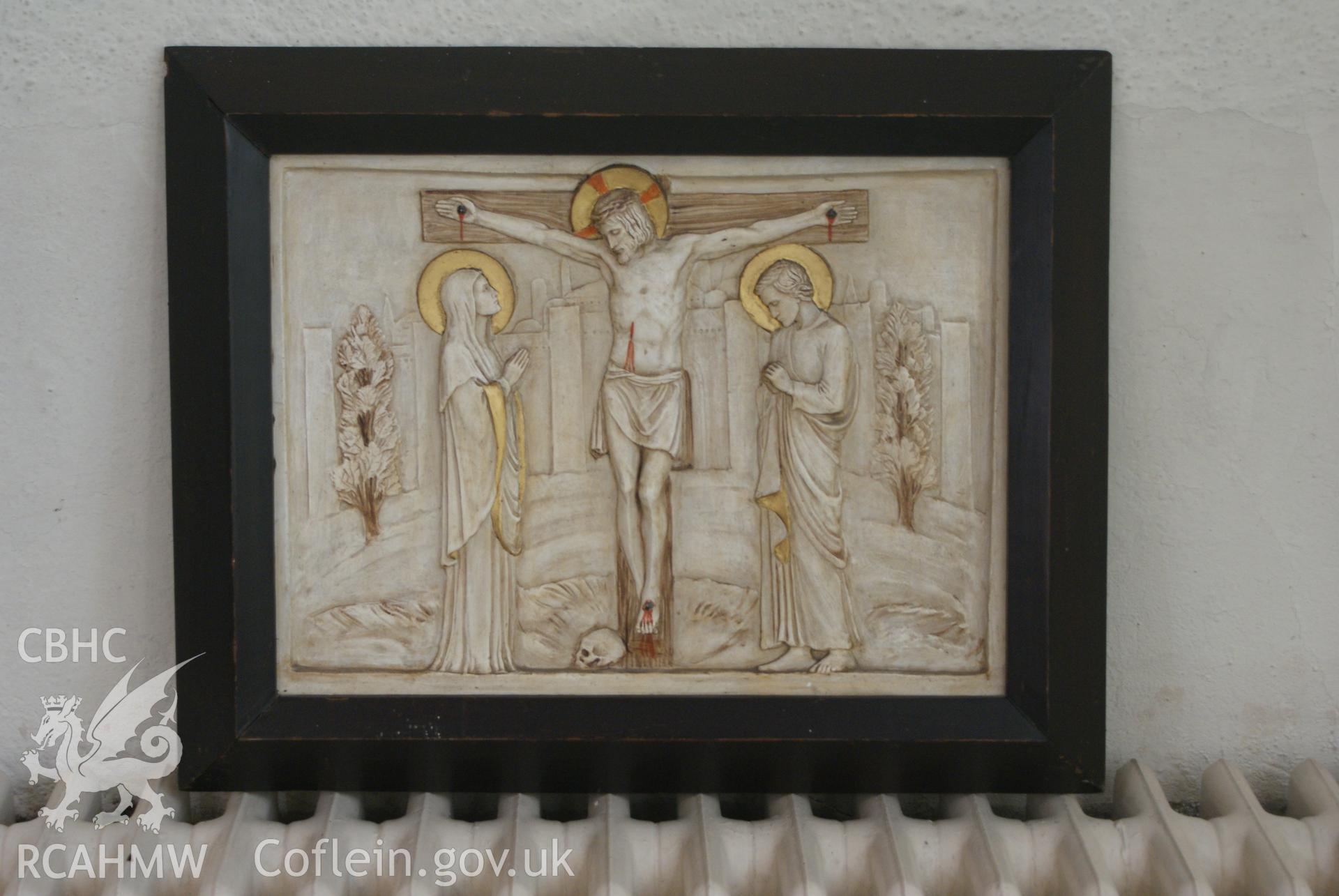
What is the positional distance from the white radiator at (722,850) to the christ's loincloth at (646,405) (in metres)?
0.46

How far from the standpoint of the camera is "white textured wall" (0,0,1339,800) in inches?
47.1

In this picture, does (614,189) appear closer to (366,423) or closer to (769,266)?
(769,266)

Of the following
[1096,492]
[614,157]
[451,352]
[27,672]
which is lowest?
[27,672]

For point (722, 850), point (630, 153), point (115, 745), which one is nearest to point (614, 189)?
point (630, 153)

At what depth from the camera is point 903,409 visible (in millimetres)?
1215

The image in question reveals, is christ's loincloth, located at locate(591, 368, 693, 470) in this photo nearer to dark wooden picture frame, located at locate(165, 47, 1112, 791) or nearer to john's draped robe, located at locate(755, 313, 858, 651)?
john's draped robe, located at locate(755, 313, 858, 651)

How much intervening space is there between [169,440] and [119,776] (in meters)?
0.44

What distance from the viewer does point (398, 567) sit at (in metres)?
1.24

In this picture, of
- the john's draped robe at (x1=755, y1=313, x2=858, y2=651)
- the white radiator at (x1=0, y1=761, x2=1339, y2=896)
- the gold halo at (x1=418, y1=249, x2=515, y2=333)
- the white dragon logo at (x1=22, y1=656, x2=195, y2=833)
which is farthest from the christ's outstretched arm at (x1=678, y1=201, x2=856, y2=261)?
the white dragon logo at (x1=22, y1=656, x2=195, y2=833)

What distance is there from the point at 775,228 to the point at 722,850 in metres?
0.76

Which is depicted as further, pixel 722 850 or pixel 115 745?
pixel 115 745

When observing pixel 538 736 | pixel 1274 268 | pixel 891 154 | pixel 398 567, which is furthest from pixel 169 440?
pixel 1274 268

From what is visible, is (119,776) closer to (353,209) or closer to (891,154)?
(353,209)

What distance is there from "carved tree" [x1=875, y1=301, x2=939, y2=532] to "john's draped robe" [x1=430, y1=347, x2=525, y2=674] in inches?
17.9
